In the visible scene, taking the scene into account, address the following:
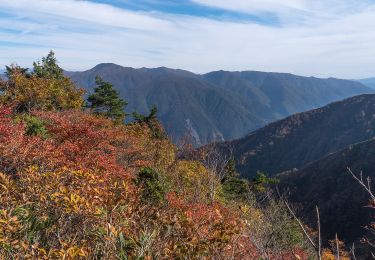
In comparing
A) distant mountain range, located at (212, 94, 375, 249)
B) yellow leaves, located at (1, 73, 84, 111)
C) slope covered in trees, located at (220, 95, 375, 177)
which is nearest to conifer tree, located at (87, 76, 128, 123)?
yellow leaves, located at (1, 73, 84, 111)

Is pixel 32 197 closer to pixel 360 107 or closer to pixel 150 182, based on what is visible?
pixel 150 182

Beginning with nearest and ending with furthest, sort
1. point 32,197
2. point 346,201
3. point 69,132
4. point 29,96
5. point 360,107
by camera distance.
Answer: point 32,197 → point 69,132 → point 29,96 → point 346,201 → point 360,107

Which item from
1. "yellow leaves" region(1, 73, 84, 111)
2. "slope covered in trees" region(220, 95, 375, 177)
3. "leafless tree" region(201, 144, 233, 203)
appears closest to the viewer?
"leafless tree" region(201, 144, 233, 203)

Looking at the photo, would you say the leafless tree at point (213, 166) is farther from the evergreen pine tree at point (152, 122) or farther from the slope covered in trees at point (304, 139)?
the slope covered in trees at point (304, 139)

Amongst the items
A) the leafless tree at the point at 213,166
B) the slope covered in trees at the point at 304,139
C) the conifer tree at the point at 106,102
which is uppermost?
the conifer tree at the point at 106,102

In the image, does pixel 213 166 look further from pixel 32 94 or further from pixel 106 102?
pixel 106 102

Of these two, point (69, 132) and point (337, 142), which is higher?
point (69, 132)

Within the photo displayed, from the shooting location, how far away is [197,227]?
652 cm

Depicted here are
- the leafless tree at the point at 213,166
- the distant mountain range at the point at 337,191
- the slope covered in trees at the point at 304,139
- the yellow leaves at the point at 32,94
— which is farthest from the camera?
the slope covered in trees at the point at 304,139

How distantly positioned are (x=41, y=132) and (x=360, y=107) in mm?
190831

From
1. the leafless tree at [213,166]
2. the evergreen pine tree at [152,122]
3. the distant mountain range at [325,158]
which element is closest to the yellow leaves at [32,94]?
the evergreen pine tree at [152,122]

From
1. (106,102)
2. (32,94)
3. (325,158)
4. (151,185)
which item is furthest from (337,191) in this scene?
(151,185)

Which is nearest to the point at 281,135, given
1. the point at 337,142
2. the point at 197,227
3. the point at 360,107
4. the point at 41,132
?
the point at 337,142

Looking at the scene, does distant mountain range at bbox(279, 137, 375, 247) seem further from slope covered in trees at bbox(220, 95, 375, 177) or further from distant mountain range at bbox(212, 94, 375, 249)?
slope covered in trees at bbox(220, 95, 375, 177)
